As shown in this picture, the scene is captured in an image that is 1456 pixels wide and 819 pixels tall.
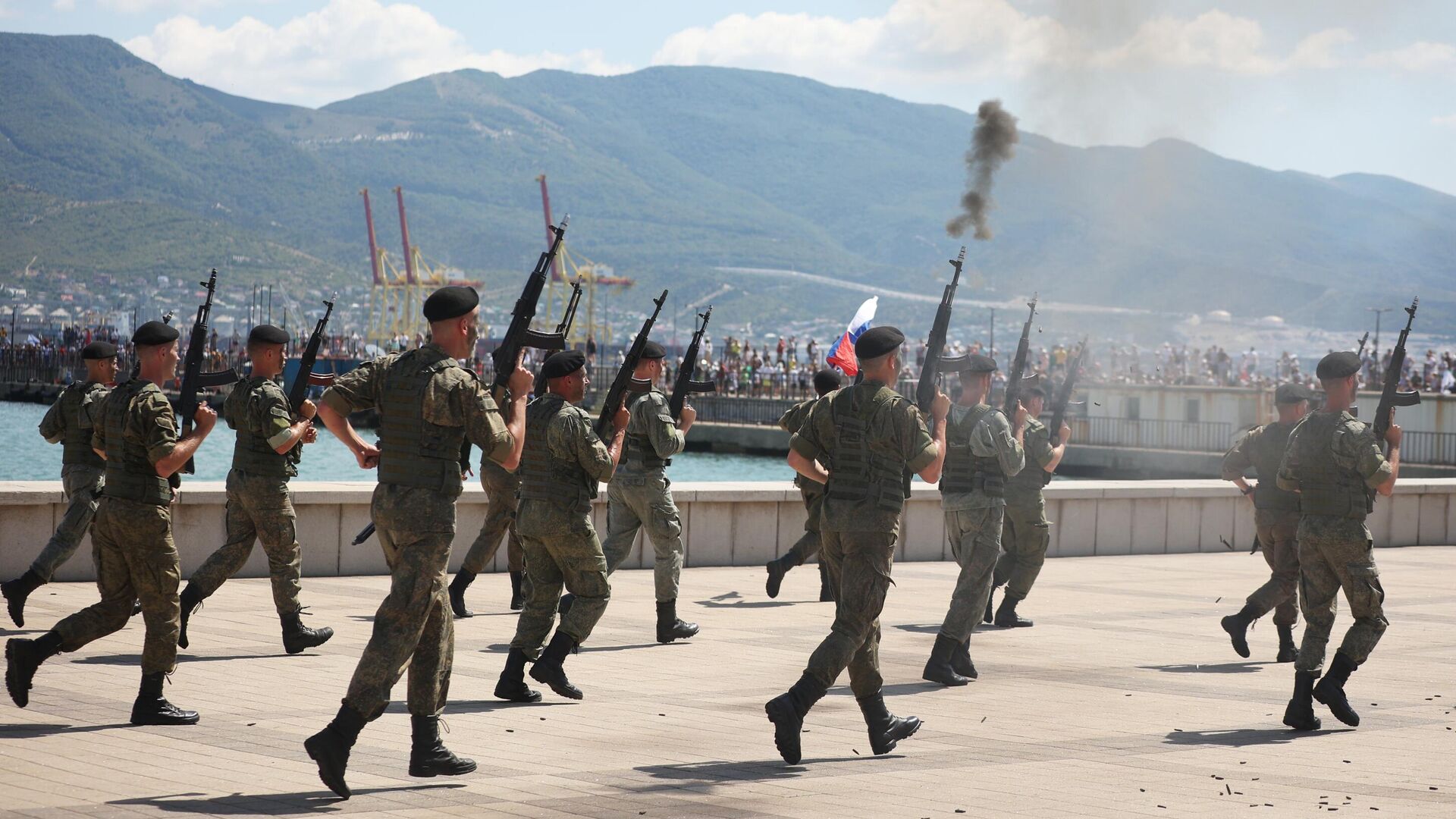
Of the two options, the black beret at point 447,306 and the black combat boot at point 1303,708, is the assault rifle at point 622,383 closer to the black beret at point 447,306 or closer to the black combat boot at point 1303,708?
the black beret at point 447,306

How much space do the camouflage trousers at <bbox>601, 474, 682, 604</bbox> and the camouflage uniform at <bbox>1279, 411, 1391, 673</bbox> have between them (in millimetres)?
3954

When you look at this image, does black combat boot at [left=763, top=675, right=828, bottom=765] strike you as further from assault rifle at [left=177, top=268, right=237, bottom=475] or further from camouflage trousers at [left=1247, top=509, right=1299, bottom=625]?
camouflage trousers at [left=1247, top=509, right=1299, bottom=625]

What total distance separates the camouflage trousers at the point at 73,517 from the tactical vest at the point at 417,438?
4.50 meters

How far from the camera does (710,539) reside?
1572 centimetres

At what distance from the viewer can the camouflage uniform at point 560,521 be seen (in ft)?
28.7

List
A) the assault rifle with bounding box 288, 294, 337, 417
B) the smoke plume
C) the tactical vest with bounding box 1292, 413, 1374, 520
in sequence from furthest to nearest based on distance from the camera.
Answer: the smoke plume, the assault rifle with bounding box 288, 294, 337, 417, the tactical vest with bounding box 1292, 413, 1374, 520

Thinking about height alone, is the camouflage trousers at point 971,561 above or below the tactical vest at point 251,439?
below

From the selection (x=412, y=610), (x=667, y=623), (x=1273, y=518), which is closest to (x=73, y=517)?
(x=667, y=623)

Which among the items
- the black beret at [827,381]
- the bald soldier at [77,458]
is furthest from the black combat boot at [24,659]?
the black beret at [827,381]

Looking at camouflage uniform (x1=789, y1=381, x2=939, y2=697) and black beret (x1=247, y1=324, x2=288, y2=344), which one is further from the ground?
black beret (x1=247, y1=324, x2=288, y2=344)

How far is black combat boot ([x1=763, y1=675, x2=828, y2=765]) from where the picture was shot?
7246 millimetres

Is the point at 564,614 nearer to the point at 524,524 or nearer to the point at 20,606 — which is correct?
the point at 524,524

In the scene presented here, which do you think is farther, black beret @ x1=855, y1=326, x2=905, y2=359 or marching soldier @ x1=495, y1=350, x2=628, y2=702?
marching soldier @ x1=495, y1=350, x2=628, y2=702

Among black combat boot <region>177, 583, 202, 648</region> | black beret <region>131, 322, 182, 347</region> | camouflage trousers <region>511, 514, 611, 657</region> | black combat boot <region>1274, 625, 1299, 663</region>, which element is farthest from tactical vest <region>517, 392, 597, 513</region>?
black combat boot <region>1274, 625, 1299, 663</region>
